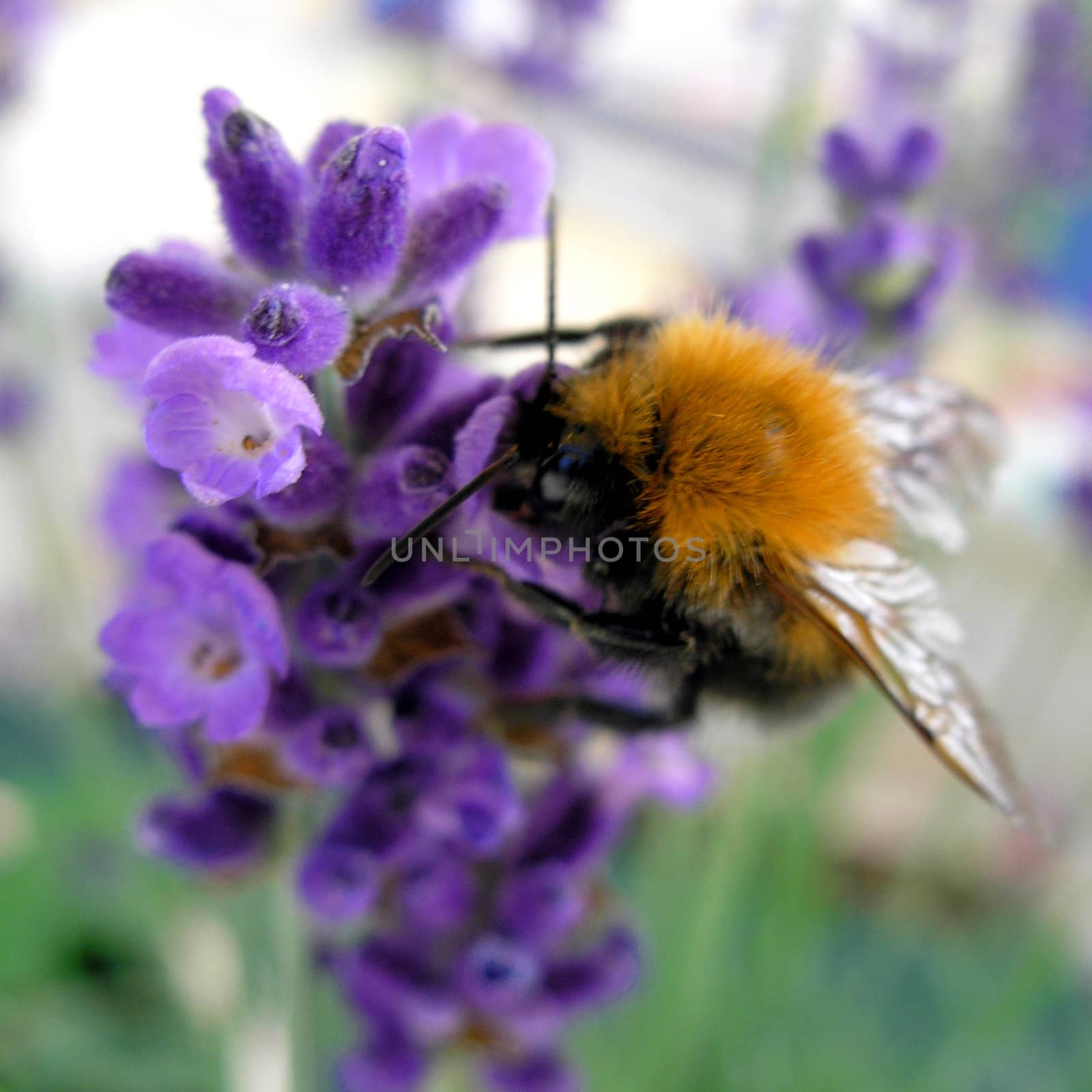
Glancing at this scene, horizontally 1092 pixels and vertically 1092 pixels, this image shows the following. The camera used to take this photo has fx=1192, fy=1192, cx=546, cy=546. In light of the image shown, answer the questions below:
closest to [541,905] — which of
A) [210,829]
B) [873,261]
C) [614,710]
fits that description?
[614,710]

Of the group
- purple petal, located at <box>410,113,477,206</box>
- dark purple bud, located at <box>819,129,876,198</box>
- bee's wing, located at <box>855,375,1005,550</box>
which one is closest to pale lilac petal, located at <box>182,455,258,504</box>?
purple petal, located at <box>410,113,477,206</box>

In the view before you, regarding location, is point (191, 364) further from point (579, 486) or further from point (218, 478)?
point (579, 486)

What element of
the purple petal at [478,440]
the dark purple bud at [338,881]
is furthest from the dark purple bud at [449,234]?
the dark purple bud at [338,881]

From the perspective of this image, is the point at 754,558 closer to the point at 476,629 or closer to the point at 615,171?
the point at 476,629

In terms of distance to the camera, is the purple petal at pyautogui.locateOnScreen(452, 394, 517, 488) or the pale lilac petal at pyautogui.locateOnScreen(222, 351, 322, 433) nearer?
the pale lilac petal at pyautogui.locateOnScreen(222, 351, 322, 433)

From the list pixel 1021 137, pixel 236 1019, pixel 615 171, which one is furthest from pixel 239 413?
pixel 615 171

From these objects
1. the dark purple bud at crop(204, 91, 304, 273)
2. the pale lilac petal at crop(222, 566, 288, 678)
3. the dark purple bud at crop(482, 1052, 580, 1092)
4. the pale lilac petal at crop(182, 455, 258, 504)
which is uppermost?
the dark purple bud at crop(204, 91, 304, 273)

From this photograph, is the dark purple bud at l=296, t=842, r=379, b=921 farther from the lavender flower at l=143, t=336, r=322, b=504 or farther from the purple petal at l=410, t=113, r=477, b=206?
the purple petal at l=410, t=113, r=477, b=206
